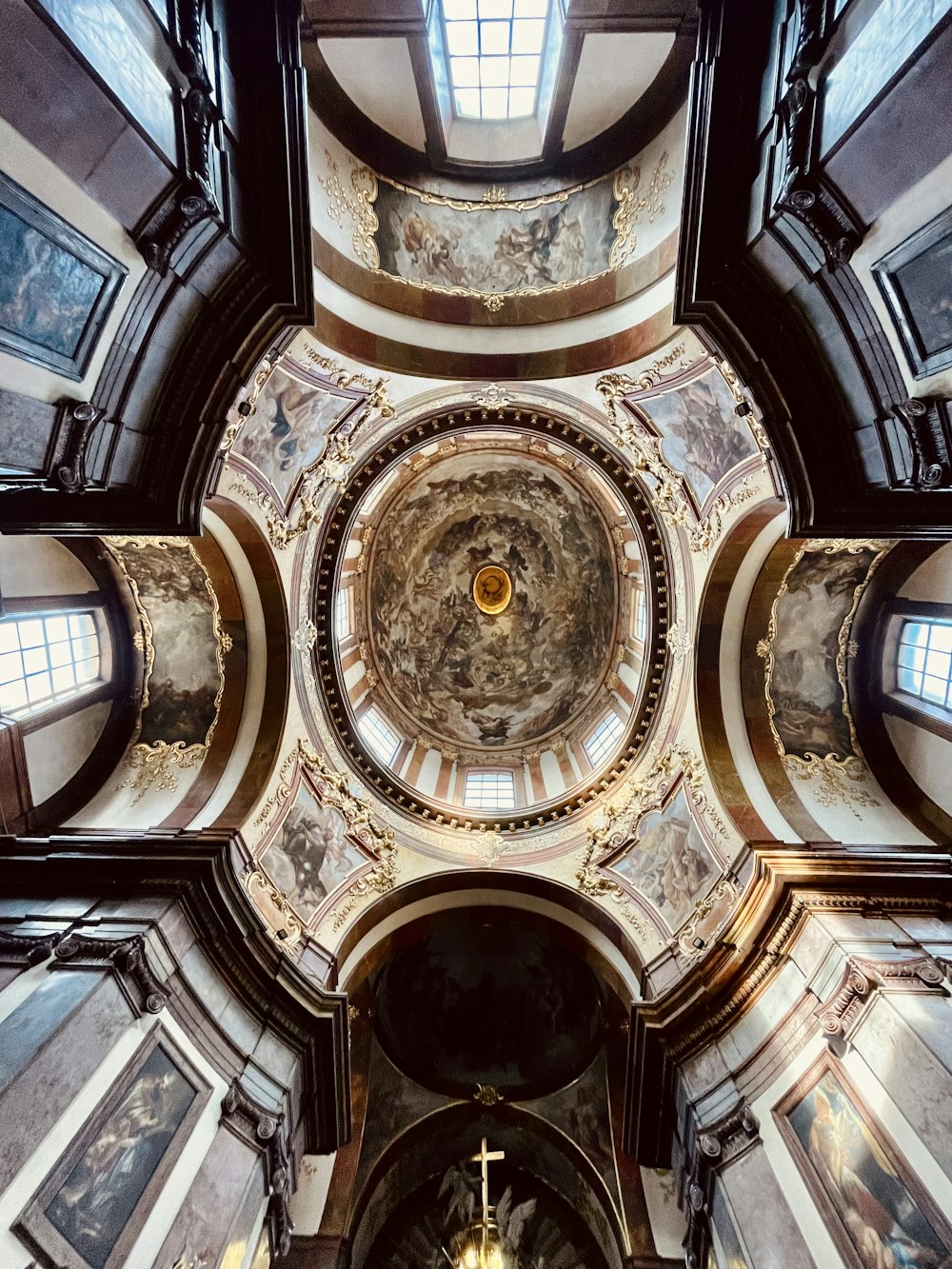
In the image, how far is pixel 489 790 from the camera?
1695cm

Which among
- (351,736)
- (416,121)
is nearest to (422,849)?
(351,736)

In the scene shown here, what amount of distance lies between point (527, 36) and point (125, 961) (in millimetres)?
14965

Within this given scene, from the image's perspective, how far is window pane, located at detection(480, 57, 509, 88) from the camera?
1091 centimetres

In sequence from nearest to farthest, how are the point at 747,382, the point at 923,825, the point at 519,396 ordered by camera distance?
the point at 747,382 < the point at 923,825 < the point at 519,396

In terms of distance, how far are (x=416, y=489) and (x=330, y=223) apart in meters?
7.61

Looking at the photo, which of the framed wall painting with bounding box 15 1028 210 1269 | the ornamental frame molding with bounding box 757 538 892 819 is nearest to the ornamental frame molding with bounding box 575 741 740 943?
the ornamental frame molding with bounding box 757 538 892 819

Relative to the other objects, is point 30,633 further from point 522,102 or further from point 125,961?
point 522,102

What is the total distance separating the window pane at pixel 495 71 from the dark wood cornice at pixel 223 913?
13.5 metres

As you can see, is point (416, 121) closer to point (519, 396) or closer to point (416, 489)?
point (519, 396)

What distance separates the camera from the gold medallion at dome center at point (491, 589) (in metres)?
19.3

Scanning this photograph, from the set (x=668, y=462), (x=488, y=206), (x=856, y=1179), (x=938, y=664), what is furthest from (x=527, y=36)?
(x=856, y=1179)

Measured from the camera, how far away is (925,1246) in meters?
6.02

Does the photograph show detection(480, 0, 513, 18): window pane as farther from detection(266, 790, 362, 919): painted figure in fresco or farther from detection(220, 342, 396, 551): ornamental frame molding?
detection(266, 790, 362, 919): painted figure in fresco

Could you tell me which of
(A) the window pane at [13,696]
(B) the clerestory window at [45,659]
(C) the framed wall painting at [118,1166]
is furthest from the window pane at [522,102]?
(C) the framed wall painting at [118,1166]
